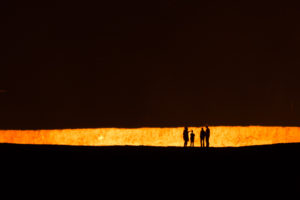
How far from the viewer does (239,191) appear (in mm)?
5578

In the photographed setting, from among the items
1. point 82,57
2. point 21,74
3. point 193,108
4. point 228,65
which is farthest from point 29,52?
point 228,65

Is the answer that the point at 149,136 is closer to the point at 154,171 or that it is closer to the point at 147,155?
the point at 147,155

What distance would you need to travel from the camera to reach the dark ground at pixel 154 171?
5.66 meters

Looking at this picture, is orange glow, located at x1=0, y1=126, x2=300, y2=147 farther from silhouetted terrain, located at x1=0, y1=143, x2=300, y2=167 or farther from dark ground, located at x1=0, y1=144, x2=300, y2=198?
dark ground, located at x1=0, y1=144, x2=300, y2=198

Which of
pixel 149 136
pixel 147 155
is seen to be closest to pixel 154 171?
pixel 147 155

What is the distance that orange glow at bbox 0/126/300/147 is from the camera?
991cm

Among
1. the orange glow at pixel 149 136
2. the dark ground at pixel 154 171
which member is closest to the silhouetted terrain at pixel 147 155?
the dark ground at pixel 154 171

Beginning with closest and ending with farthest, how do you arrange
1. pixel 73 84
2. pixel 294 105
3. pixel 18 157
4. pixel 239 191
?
pixel 239 191 → pixel 18 157 → pixel 294 105 → pixel 73 84

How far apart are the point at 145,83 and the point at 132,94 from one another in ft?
1.49

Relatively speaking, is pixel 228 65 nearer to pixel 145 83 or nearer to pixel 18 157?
pixel 145 83

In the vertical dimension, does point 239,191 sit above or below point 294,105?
below

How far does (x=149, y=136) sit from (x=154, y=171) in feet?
15.1

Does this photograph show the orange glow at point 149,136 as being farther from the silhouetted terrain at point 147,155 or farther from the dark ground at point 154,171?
the dark ground at point 154,171

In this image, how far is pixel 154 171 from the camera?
584cm
